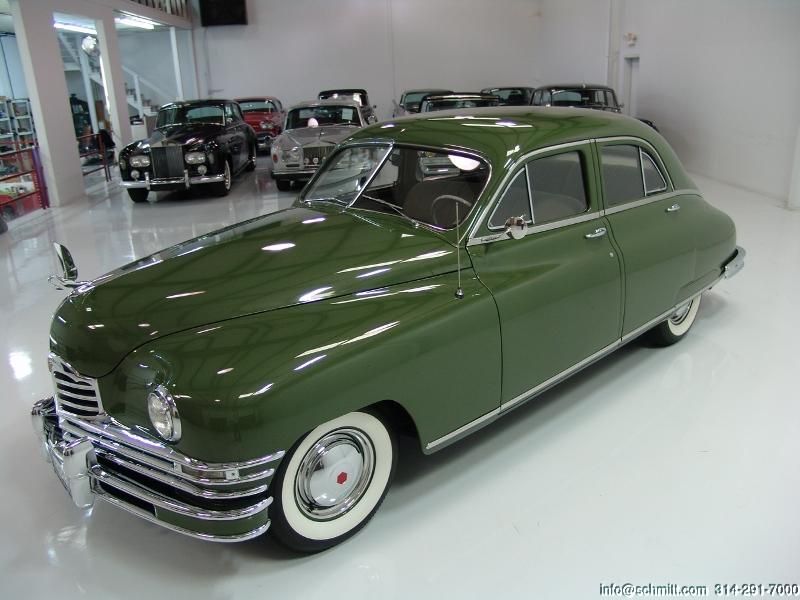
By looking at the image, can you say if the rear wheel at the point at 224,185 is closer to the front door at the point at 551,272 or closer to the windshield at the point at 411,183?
the windshield at the point at 411,183

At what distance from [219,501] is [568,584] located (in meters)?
1.39

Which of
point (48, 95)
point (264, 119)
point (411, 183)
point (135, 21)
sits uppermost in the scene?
point (135, 21)

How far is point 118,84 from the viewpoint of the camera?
13.1 meters

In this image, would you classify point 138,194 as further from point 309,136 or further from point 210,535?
point 210,535

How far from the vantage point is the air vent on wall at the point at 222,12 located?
19.8m

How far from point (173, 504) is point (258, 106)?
1600 centimetres

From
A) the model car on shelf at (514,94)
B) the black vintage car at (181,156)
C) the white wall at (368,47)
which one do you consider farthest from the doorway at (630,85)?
the black vintage car at (181,156)

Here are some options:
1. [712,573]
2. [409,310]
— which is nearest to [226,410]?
[409,310]

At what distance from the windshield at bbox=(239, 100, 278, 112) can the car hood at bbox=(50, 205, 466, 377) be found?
46.7ft

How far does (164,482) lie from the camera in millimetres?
2371

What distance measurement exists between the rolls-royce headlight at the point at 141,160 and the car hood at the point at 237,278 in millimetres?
7618

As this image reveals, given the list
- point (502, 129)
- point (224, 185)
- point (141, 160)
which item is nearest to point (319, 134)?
point (224, 185)

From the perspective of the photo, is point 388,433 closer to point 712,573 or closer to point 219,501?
point 219,501

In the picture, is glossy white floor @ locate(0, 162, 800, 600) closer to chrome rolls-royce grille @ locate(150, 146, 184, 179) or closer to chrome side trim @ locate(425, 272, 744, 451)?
chrome side trim @ locate(425, 272, 744, 451)
